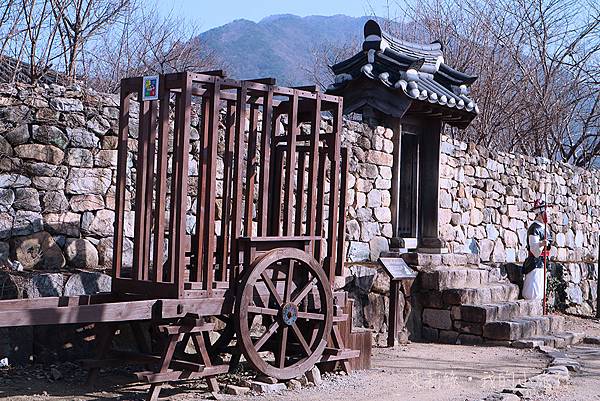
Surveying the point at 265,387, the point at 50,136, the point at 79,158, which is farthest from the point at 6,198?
the point at 265,387

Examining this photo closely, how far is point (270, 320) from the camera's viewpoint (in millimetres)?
7438

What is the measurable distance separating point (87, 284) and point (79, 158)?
1.37 meters

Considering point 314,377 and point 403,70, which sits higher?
point 403,70

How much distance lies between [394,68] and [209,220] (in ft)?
18.8

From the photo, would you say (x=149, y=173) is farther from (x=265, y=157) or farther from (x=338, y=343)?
(x=338, y=343)

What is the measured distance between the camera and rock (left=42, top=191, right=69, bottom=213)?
7.92 m

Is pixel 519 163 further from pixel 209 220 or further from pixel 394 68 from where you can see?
pixel 209 220

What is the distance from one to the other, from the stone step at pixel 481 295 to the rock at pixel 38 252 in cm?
525

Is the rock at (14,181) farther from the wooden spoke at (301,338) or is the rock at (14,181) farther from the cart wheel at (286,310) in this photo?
the wooden spoke at (301,338)

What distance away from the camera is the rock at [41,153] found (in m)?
7.80

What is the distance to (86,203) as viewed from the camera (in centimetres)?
821

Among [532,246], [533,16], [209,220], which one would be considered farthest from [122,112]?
[533,16]

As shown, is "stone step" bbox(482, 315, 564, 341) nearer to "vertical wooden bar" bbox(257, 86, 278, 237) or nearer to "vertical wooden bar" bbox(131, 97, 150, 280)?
"vertical wooden bar" bbox(257, 86, 278, 237)

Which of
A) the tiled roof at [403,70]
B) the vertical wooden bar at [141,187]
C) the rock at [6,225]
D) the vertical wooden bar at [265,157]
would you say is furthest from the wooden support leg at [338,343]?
the tiled roof at [403,70]
